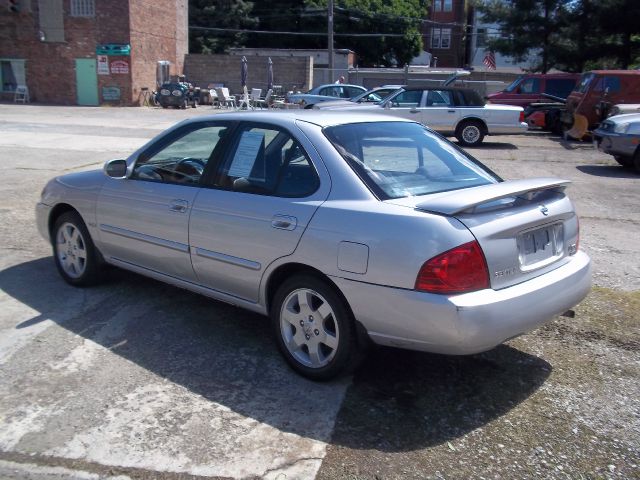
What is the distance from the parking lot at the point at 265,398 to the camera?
3.14 m

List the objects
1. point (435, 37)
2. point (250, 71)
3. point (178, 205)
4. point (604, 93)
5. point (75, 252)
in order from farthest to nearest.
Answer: point (435, 37) → point (250, 71) → point (604, 93) → point (75, 252) → point (178, 205)

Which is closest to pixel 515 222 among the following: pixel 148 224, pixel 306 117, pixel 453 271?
pixel 453 271

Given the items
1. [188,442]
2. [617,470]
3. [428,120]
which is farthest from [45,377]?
[428,120]

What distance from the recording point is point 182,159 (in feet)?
16.3

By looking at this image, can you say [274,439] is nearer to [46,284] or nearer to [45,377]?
[45,377]

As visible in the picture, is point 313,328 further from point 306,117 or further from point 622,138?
point 622,138

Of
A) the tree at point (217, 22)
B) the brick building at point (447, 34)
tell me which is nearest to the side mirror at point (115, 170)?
the tree at point (217, 22)

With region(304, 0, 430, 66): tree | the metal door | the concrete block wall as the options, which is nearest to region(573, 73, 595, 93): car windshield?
the concrete block wall

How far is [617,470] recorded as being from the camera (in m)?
3.11

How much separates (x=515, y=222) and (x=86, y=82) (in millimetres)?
36371

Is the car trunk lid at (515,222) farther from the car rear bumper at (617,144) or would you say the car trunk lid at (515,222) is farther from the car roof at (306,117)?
the car rear bumper at (617,144)

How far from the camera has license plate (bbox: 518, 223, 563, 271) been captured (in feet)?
12.0

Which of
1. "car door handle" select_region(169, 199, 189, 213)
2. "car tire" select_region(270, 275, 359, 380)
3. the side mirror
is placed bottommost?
"car tire" select_region(270, 275, 359, 380)

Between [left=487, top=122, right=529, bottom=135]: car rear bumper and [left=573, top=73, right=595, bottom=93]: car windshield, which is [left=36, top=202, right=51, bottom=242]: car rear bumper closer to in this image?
[left=487, top=122, right=529, bottom=135]: car rear bumper
